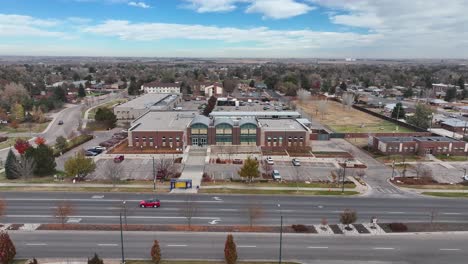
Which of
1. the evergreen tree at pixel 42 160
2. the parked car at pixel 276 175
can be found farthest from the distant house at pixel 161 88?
the parked car at pixel 276 175

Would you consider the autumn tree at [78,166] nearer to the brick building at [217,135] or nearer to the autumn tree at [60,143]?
the autumn tree at [60,143]

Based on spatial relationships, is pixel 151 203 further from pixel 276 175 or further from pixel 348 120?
pixel 348 120

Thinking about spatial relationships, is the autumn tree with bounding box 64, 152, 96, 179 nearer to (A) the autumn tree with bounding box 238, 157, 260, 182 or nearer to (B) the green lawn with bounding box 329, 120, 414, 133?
(A) the autumn tree with bounding box 238, 157, 260, 182

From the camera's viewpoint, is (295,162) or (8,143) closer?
(295,162)

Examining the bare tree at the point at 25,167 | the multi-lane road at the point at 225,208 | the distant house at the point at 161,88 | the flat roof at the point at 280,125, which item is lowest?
the multi-lane road at the point at 225,208

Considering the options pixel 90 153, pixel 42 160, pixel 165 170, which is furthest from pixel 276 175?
pixel 90 153

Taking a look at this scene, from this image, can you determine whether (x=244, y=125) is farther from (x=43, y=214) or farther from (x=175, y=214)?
(x=43, y=214)

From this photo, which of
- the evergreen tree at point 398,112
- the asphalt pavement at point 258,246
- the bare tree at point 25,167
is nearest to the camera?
the asphalt pavement at point 258,246
